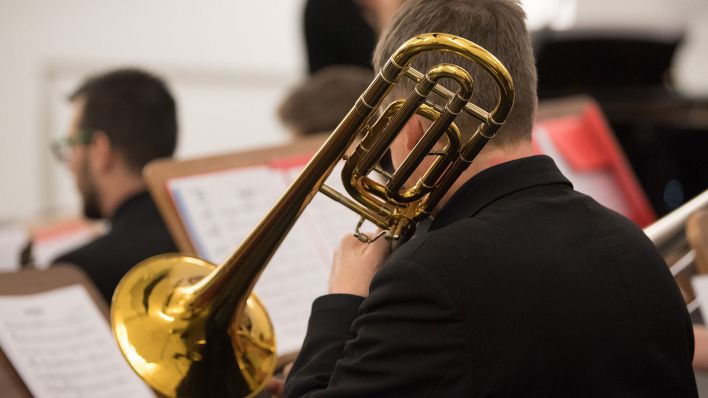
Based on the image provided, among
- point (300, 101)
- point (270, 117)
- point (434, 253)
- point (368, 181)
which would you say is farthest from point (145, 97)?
point (270, 117)

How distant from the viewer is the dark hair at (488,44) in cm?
113

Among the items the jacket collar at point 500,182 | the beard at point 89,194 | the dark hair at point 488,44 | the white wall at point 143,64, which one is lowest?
the white wall at point 143,64

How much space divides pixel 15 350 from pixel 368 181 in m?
0.64

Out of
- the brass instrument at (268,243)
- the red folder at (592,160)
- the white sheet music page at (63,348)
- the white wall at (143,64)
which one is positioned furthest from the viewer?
the white wall at (143,64)

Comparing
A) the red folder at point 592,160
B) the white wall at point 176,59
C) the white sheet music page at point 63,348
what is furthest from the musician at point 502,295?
the white wall at point 176,59

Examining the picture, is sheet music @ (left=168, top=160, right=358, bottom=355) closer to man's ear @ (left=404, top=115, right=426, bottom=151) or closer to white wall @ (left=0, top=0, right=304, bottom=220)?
man's ear @ (left=404, top=115, right=426, bottom=151)

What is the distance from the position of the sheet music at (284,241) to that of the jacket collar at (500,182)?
0.59 m

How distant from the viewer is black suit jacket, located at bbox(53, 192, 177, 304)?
85.3 inches

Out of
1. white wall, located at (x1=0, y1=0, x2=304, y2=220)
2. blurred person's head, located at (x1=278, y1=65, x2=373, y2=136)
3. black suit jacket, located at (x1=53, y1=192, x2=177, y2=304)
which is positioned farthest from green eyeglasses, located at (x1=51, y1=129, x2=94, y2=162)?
white wall, located at (x1=0, y1=0, x2=304, y2=220)

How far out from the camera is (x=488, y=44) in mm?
1143

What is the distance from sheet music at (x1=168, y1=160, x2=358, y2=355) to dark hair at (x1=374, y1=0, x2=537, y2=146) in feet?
1.98

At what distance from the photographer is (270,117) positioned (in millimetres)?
5754

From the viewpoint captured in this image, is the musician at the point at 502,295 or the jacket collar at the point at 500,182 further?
the jacket collar at the point at 500,182

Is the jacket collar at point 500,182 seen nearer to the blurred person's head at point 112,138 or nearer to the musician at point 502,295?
the musician at point 502,295
